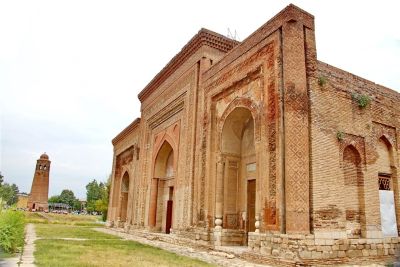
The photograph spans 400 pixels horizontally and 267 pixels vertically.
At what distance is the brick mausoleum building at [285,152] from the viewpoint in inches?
308

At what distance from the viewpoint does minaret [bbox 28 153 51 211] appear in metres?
46.6

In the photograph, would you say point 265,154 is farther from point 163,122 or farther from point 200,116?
point 163,122

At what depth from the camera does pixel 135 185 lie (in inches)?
709

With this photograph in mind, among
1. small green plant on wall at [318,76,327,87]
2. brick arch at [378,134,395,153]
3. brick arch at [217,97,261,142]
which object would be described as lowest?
brick arch at [378,134,395,153]

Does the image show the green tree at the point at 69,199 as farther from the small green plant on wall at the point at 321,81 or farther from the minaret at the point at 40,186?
the small green plant on wall at the point at 321,81

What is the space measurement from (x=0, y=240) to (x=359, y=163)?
8.56 m

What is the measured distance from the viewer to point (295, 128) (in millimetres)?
8047

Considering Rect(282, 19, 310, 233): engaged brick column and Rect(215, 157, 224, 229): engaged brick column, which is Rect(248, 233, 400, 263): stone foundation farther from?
Rect(215, 157, 224, 229): engaged brick column

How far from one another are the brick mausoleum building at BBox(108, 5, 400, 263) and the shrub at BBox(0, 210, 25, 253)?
5049 mm

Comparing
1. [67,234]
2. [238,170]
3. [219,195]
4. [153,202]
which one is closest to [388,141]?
[238,170]

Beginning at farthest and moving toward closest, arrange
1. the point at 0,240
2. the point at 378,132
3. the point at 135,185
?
the point at 135,185, the point at 378,132, the point at 0,240

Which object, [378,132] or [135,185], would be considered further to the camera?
[135,185]

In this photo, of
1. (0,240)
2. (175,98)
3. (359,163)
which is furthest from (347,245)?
(175,98)

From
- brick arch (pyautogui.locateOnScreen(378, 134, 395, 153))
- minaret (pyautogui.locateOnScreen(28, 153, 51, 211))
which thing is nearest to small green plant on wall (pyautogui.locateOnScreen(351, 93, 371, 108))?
brick arch (pyautogui.locateOnScreen(378, 134, 395, 153))
